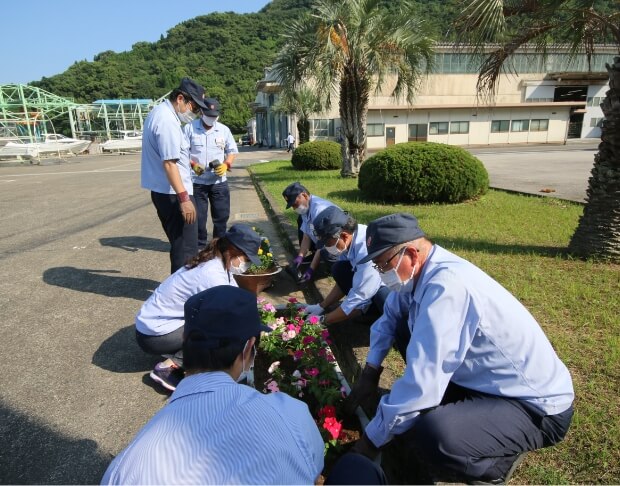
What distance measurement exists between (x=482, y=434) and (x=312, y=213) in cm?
325

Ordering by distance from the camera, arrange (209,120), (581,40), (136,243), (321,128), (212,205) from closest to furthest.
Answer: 1. (209,120)
2. (212,205)
3. (581,40)
4. (136,243)
5. (321,128)

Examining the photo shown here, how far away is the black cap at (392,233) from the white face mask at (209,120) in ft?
12.5

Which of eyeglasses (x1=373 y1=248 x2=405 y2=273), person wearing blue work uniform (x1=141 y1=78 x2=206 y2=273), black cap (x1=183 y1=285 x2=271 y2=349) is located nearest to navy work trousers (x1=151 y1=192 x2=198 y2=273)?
person wearing blue work uniform (x1=141 y1=78 x2=206 y2=273)

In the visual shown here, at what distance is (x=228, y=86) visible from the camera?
74.2m

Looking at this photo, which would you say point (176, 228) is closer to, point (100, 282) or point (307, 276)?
point (307, 276)

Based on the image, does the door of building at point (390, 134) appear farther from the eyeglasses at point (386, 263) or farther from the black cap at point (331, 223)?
the eyeglasses at point (386, 263)

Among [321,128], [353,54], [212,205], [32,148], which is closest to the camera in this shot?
[212,205]

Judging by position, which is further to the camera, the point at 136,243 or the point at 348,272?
the point at 136,243

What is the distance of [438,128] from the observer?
34406 mm

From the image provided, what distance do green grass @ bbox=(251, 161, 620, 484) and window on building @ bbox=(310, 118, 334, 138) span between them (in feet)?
85.0

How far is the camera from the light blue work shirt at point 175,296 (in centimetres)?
289

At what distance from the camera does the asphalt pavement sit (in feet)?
7.78

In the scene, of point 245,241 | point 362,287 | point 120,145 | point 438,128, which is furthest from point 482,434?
point 120,145

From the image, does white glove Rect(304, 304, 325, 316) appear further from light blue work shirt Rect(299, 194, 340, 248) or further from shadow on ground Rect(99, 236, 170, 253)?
shadow on ground Rect(99, 236, 170, 253)
